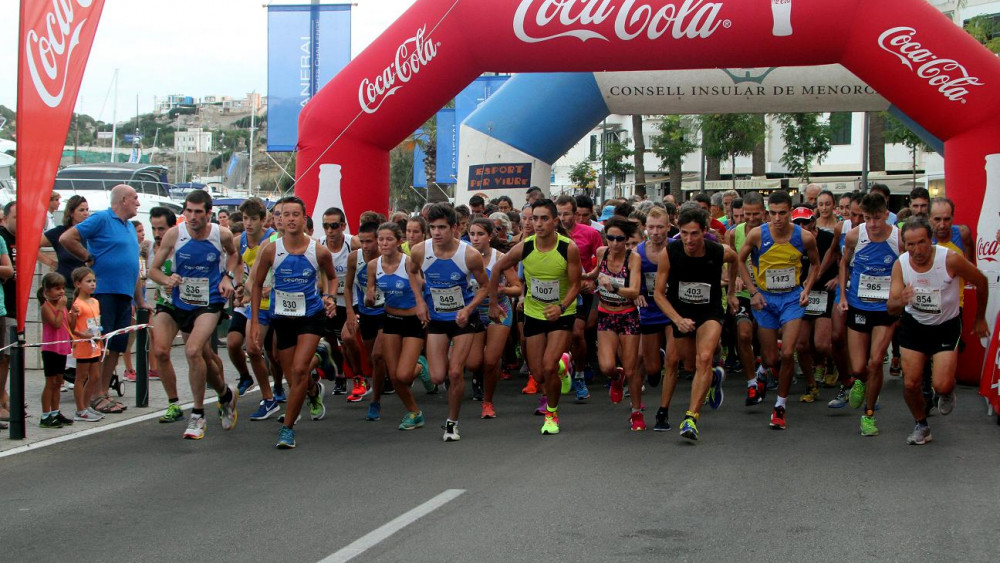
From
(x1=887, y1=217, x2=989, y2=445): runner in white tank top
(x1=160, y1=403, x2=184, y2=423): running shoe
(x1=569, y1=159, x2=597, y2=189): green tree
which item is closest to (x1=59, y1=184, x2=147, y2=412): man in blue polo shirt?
(x1=160, y1=403, x2=184, y2=423): running shoe

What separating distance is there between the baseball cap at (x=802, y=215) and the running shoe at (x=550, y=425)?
304 centimetres

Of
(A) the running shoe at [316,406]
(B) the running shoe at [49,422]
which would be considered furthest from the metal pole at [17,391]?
(A) the running shoe at [316,406]

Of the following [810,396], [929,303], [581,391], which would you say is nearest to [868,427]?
[929,303]

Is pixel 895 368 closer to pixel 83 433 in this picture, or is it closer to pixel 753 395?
pixel 753 395

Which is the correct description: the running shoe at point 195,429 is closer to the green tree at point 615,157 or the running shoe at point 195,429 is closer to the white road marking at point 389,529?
the white road marking at point 389,529

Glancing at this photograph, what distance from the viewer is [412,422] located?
9.57 meters

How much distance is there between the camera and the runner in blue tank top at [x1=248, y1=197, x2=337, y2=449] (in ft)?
28.9

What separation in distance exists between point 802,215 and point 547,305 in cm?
280

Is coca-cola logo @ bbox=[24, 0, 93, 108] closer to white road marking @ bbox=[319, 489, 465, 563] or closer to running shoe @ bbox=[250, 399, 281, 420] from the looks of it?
running shoe @ bbox=[250, 399, 281, 420]

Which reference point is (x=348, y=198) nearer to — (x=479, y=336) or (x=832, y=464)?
(x=479, y=336)

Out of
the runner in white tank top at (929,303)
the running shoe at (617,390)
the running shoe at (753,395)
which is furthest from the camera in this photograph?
the running shoe at (753,395)

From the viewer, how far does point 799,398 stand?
11094 mm

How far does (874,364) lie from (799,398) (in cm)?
211

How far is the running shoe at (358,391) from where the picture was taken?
11.2 meters
